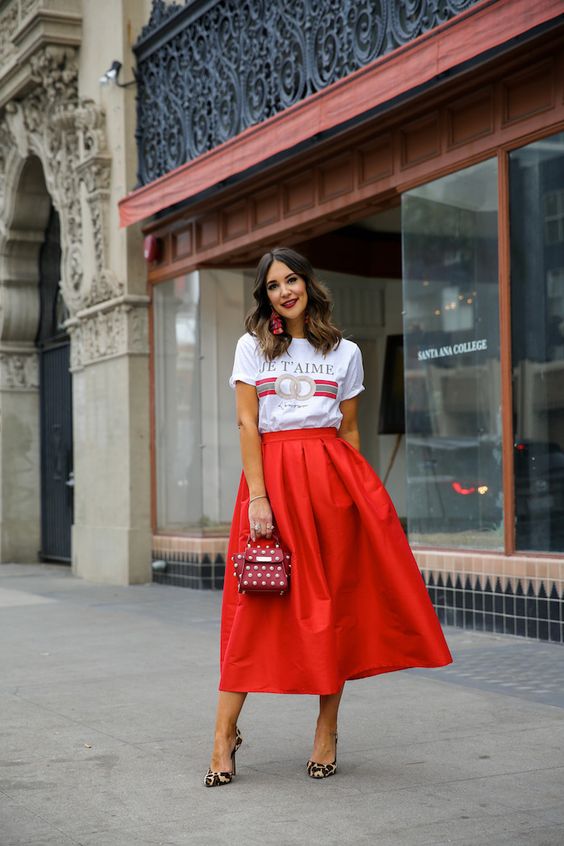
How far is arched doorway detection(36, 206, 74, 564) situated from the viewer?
17.0 metres

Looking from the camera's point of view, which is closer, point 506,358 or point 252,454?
point 252,454

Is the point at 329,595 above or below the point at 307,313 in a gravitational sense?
below

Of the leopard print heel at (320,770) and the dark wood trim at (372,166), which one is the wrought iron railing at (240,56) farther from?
the leopard print heel at (320,770)

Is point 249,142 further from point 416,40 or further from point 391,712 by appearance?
point 391,712

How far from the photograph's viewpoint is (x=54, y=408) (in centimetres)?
1755

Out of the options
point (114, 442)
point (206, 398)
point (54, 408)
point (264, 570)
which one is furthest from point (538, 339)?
point (54, 408)

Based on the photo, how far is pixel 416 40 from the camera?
27.8ft

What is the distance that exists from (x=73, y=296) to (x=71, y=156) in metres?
1.62

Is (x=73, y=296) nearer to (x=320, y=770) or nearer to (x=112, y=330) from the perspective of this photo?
(x=112, y=330)

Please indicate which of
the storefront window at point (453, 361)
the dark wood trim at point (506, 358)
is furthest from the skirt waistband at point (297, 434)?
the storefront window at point (453, 361)

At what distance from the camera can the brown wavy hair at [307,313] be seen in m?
4.84

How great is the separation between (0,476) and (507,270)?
35.7ft

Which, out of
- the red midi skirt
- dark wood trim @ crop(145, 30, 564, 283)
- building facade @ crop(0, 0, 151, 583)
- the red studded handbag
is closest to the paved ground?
the red midi skirt

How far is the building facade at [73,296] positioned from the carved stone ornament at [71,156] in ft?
0.07
